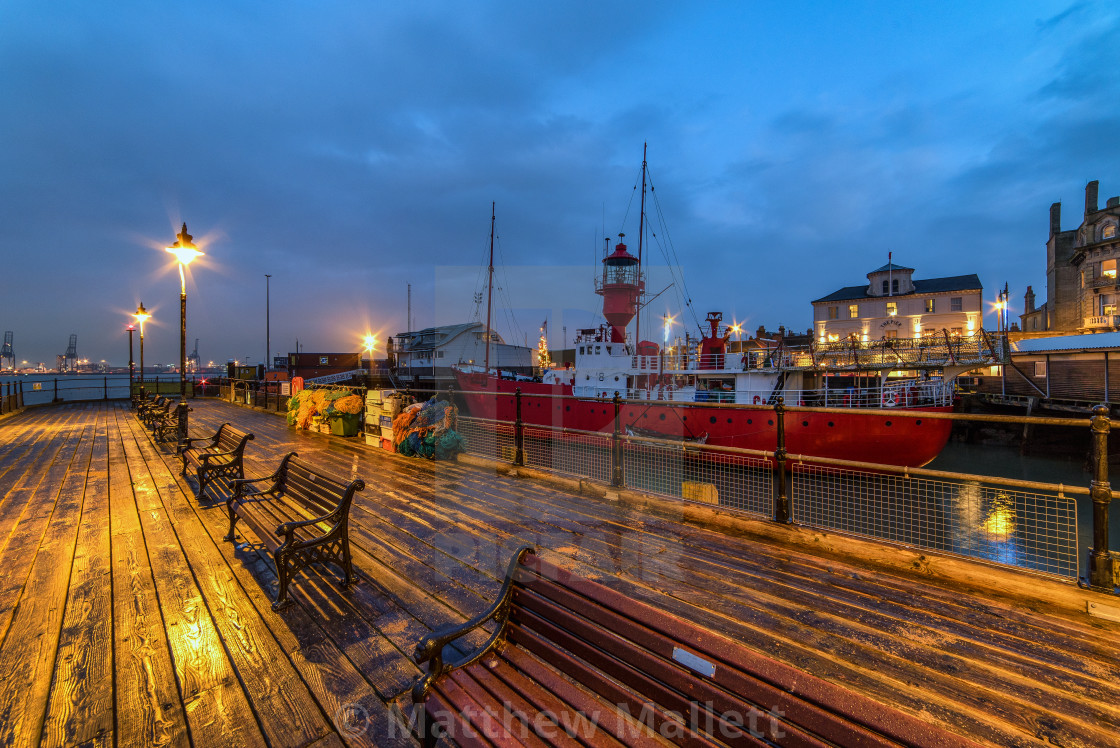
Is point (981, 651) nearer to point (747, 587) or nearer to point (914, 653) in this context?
point (914, 653)

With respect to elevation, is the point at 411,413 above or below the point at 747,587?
above

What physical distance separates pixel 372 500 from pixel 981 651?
18.7ft

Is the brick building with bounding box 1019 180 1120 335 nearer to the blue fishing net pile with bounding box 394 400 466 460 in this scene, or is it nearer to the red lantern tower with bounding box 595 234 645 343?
the red lantern tower with bounding box 595 234 645 343

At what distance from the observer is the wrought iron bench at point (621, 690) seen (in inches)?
48.8

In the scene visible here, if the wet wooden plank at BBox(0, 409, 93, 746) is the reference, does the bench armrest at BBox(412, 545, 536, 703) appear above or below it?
above

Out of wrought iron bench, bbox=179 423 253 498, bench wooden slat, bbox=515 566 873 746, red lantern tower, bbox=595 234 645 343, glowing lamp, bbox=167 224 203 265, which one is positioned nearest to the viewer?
bench wooden slat, bbox=515 566 873 746

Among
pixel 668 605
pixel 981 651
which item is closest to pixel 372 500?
pixel 668 605

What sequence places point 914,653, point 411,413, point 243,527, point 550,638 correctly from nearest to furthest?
point 550,638
point 914,653
point 243,527
point 411,413

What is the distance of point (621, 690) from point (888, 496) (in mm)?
9140

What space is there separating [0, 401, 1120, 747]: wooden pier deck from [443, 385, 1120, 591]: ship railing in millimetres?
618

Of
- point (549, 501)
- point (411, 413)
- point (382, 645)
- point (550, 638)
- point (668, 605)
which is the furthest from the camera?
point (411, 413)

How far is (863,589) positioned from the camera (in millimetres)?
3207

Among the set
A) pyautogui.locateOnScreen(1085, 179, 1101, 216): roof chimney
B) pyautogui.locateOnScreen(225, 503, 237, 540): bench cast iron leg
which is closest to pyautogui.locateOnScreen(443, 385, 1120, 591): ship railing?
pyautogui.locateOnScreen(225, 503, 237, 540): bench cast iron leg

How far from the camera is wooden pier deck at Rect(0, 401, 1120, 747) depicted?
2.10 meters
